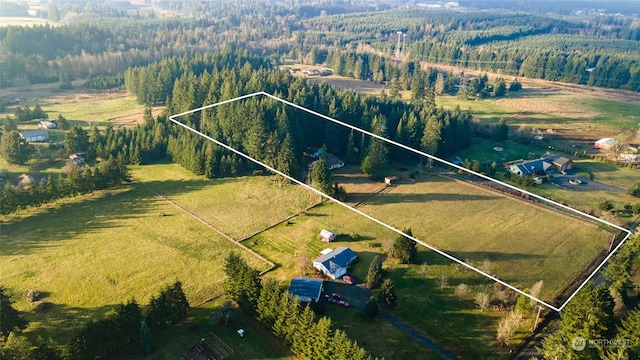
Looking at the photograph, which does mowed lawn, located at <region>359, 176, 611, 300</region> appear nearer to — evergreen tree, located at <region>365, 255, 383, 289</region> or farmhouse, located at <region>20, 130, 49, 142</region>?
evergreen tree, located at <region>365, 255, 383, 289</region>

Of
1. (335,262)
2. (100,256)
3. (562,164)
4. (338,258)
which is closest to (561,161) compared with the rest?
(562,164)

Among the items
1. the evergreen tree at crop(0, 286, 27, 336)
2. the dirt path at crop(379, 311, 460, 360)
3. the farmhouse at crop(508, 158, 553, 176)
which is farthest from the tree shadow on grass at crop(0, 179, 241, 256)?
the farmhouse at crop(508, 158, 553, 176)

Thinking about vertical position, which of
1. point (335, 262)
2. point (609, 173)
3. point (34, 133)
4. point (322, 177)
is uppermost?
point (322, 177)

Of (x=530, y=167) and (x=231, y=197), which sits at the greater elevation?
(x=530, y=167)

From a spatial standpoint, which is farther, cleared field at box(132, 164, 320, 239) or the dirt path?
cleared field at box(132, 164, 320, 239)

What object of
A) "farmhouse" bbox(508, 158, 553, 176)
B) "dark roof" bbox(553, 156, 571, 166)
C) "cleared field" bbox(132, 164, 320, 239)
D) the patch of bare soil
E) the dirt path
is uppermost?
the patch of bare soil

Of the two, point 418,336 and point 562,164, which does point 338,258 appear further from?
point 562,164
